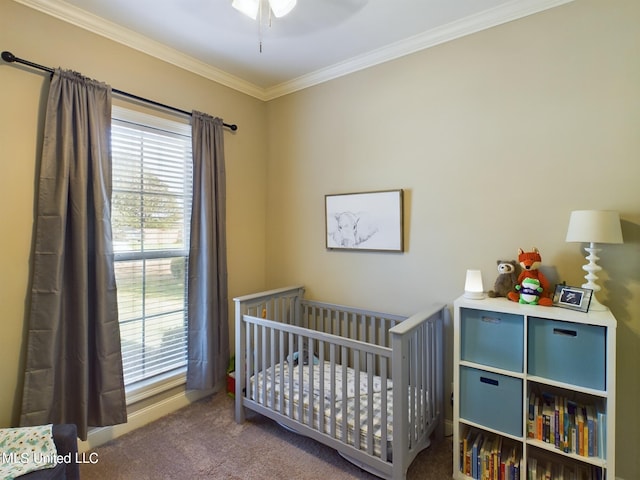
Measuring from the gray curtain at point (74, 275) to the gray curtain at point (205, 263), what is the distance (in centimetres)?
54

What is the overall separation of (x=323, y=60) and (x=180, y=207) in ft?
5.04

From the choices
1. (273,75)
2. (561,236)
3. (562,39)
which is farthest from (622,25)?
(273,75)

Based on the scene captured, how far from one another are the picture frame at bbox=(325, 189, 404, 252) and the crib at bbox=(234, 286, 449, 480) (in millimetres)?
495

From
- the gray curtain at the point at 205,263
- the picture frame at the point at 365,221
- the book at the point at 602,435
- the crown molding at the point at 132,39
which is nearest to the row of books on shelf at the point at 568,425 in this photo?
the book at the point at 602,435

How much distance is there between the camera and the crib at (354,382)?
1616 millimetres

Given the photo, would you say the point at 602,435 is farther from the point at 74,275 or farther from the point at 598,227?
the point at 74,275

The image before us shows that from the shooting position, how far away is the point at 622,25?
62.8 inches

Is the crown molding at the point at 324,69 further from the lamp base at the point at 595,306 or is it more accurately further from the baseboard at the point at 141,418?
the baseboard at the point at 141,418

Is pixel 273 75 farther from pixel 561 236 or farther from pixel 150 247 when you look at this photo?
pixel 561 236

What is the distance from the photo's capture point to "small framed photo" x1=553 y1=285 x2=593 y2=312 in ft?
4.86

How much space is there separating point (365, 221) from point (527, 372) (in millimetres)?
1318

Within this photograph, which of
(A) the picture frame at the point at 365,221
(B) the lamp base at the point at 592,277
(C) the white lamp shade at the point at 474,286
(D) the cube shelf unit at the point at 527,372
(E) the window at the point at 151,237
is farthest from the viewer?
(A) the picture frame at the point at 365,221

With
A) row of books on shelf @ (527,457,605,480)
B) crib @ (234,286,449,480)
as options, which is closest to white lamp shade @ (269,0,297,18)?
crib @ (234,286,449,480)

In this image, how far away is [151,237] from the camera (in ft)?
7.44
